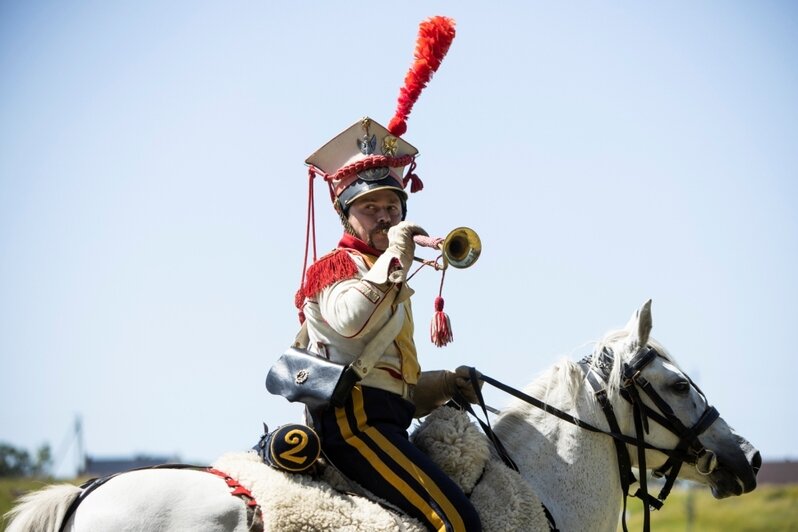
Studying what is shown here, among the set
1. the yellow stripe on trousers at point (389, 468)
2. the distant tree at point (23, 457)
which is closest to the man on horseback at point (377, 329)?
the yellow stripe on trousers at point (389, 468)

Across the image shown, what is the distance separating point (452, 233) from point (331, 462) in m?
1.69

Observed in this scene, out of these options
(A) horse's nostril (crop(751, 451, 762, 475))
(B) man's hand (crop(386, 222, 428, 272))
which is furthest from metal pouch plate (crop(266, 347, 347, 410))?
(A) horse's nostril (crop(751, 451, 762, 475))

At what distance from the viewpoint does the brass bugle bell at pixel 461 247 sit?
5.96m

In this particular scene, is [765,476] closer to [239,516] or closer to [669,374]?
[669,374]

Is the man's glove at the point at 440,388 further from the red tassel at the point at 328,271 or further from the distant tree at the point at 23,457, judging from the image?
the distant tree at the point at 23,457

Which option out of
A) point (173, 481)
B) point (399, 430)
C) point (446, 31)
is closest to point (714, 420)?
point (399, 430)

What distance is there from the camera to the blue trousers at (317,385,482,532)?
601 cm

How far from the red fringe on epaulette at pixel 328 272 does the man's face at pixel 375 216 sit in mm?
284

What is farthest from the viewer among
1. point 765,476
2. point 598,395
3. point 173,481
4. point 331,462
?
point 765,476

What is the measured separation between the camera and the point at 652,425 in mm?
7234

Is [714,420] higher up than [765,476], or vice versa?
[714,420]

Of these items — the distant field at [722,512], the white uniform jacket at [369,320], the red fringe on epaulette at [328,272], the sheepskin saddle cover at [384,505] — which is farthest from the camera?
the distant field at [722,512]

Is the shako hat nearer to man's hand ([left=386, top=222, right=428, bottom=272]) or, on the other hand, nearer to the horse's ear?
man's hand ([left=386, top=222, right=428, bottom=272])

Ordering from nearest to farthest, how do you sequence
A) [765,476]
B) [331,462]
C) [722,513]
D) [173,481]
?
[173,481] → [331,462] → [722,513] → [765,476]
